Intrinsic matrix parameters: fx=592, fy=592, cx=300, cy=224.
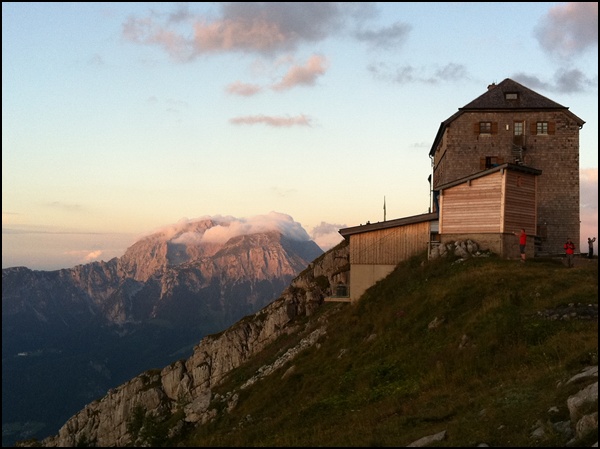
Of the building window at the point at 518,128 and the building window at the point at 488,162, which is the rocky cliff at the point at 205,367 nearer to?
the building window at the point at 488,162

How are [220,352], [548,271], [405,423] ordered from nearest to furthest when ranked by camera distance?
[405,423]
[548,271]
[220,352]

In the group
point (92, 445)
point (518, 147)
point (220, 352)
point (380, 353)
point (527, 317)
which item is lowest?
point (92, 445)

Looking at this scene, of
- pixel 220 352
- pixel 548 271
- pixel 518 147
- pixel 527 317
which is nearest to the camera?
pixel 527 317

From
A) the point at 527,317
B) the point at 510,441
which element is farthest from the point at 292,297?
the point at 510,441

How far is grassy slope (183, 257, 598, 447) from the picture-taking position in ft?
61.6

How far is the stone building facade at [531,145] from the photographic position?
53.6 meters

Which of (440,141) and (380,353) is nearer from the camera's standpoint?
(380,353)

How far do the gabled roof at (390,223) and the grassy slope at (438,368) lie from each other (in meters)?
5.04

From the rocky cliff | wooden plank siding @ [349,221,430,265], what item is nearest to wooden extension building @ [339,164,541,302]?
wooden plank siding @ [349,221,430,265]

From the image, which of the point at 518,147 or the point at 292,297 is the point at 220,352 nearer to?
the point at 292,297

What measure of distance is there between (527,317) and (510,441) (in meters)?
12.3

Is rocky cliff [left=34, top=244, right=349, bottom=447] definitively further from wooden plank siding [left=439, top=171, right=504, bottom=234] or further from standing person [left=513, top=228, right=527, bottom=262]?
standing person [left=513, top=228, right=527, bottom=262]

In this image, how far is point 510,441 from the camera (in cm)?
1598

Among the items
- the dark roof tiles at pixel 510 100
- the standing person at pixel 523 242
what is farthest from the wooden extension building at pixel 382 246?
the dark roof tiles at pixel 510 100
